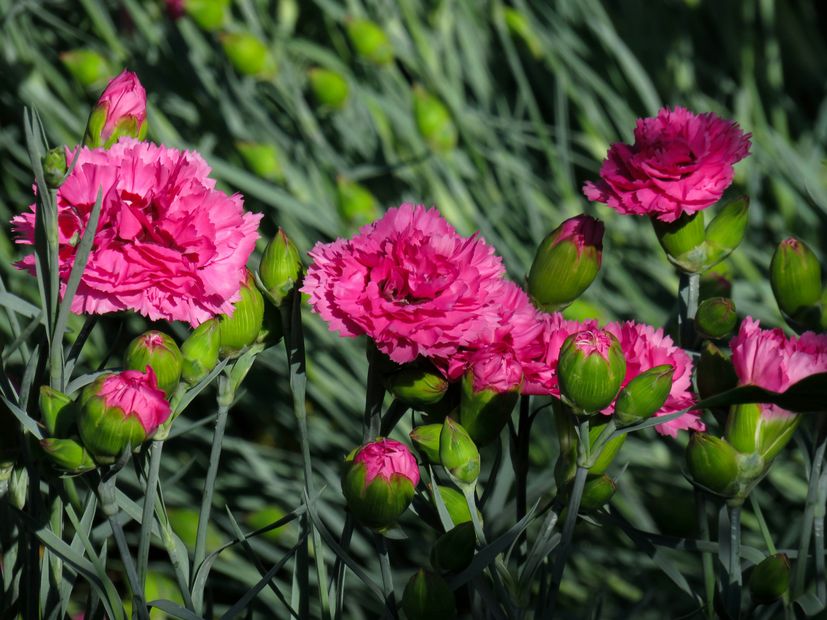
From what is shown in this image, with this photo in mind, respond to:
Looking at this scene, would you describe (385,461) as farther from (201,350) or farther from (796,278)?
(796,278)

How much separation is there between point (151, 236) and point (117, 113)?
86 millimetres

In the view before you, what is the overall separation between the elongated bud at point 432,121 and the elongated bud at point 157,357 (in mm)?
666

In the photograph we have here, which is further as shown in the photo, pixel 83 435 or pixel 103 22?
pixel 103 22

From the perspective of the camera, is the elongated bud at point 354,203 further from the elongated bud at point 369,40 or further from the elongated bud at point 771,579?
the elongated bud at point 771,579

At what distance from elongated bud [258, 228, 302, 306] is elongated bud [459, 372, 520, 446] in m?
0.10

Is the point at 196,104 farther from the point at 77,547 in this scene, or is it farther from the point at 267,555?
the point at 77,547

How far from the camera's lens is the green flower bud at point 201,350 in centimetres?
43

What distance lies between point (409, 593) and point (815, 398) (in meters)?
0.17

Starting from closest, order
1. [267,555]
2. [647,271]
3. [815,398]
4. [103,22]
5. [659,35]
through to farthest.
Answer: [815,398], [267,555], [103,22], [647,271], [659,35]

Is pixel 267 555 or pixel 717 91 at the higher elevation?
pixel 267 555

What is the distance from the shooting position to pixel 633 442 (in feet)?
3.61

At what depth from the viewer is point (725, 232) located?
515mm

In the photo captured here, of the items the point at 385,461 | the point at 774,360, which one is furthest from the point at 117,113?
the point at 774,360

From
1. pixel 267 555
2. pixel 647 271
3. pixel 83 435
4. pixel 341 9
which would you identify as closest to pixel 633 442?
pixel 647 271
